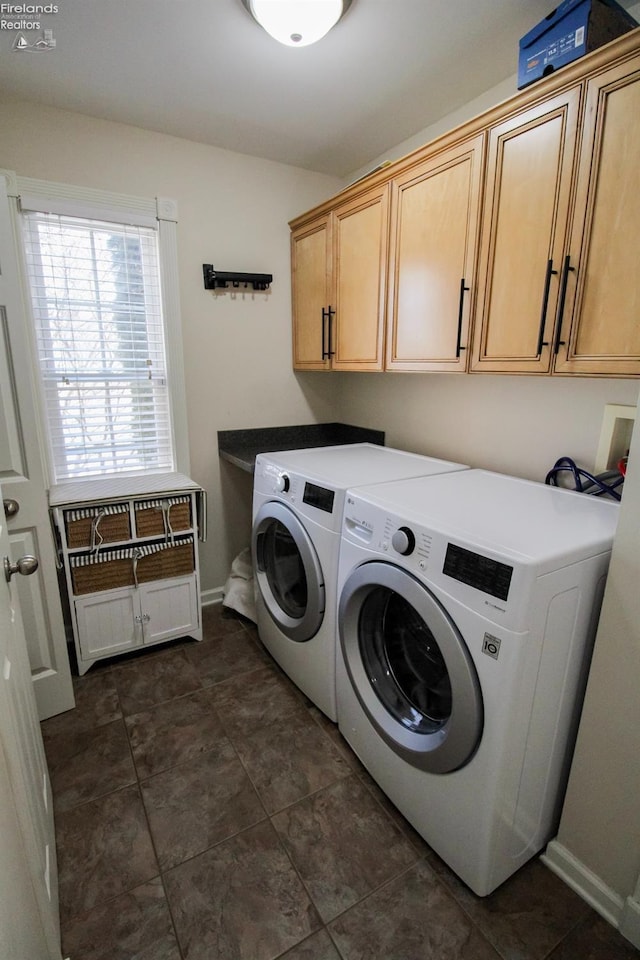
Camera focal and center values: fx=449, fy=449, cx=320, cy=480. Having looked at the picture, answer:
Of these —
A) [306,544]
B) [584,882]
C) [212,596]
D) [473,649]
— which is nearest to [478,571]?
[473,649]

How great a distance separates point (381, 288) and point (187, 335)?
1048 millimetres

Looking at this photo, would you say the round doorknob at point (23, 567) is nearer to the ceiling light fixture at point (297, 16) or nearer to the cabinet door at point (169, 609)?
the cabinet door at point (169, 609)

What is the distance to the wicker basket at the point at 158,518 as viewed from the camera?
205 cm

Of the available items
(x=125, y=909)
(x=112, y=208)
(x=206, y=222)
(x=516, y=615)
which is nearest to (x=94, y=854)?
(x=125, y=909)

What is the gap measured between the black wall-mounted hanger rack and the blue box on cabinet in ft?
4.76

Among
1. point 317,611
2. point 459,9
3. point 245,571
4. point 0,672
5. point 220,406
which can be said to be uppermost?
point 459,9

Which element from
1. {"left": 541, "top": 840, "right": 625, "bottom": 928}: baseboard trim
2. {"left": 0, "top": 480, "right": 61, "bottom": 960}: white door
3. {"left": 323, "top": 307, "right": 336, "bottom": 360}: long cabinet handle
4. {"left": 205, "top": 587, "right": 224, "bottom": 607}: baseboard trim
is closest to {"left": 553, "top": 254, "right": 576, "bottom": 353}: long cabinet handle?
{"left": 323, "top": 307, "right": 336, "bottom": 360}: long cabinet handle

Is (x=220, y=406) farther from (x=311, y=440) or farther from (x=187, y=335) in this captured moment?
(x=311, y=440)

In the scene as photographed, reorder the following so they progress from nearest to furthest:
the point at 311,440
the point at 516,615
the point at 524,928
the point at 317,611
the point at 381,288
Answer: the point at 516,615, the point at 524,928, the point at 317,611, the point at 381,288, the point at 311,440

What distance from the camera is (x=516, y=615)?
0.95 meters

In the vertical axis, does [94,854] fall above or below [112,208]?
below

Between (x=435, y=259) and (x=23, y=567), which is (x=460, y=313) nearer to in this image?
(x=435, y=259)

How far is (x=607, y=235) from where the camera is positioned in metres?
1.19

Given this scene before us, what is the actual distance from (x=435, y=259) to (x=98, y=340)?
62.1 inches
